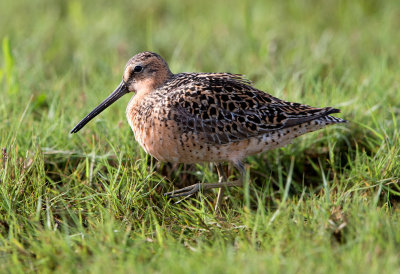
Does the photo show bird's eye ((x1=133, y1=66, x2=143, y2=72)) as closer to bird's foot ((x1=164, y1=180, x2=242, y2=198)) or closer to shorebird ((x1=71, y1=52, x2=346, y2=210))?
shorebird ((x1=71, y1=52, x2=346, y2=210))

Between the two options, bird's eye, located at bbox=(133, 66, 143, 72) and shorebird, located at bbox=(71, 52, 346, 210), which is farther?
bird's eye, located at bbox=(133, 66, 143, 72)

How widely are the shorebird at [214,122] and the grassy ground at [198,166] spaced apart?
227mm

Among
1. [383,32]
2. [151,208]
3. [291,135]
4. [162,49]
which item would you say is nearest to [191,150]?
[151,208]

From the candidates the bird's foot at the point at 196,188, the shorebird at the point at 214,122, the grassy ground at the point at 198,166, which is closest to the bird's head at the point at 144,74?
the shorebird at the point at 214,122

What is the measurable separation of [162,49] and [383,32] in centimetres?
274

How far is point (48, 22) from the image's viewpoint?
7262 mm

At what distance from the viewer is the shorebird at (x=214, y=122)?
153 inches

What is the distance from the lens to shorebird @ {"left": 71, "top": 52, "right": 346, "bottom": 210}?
3885 mm

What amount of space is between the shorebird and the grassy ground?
227mm

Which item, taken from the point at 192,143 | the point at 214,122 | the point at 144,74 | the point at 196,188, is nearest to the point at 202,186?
the point at 196,188

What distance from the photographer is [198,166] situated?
449 centimetres

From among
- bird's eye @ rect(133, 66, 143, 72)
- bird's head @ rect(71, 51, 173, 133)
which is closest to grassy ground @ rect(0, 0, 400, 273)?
bird's head @ rect(71, 51, 173, 133)

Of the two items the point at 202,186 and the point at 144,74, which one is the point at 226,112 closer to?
the point at 202,186

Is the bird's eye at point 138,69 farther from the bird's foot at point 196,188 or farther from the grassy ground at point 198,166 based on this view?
the bird's foot at point 196,188
